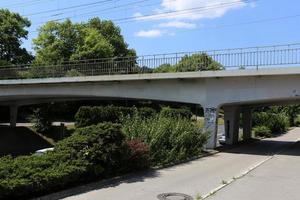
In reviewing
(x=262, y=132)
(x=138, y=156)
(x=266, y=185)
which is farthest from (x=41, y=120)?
(x=266, y=185)

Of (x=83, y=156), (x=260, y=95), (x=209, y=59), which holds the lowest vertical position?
(x=83, y=156)

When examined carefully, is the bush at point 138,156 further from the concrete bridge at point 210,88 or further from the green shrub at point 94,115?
the green shrub at point 94,115

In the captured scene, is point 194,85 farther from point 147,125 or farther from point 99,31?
point 99,31

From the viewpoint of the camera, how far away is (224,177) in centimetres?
1656

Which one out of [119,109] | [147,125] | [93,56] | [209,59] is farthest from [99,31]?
[147,125]

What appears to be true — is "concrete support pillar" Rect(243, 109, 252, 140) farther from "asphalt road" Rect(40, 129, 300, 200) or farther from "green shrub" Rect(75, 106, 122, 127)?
"asphalt road" Rect(40, 129, 300, 200)

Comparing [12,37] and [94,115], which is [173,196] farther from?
[12,37]

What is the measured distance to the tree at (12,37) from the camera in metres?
73.4

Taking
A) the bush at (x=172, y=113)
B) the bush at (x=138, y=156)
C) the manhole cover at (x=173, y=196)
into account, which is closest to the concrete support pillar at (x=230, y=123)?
the bush at (x=172, y=113)

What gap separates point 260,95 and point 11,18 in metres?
56.1

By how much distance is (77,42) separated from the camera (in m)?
73.6

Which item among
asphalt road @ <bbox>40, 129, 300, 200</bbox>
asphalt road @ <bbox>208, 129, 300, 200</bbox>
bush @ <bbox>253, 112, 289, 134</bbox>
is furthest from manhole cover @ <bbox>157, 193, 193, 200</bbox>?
bush @ <bbox>253, 112, 289, 134</bbox>

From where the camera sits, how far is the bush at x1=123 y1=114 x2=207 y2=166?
64.6 feet

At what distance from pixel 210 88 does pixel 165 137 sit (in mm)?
8939
